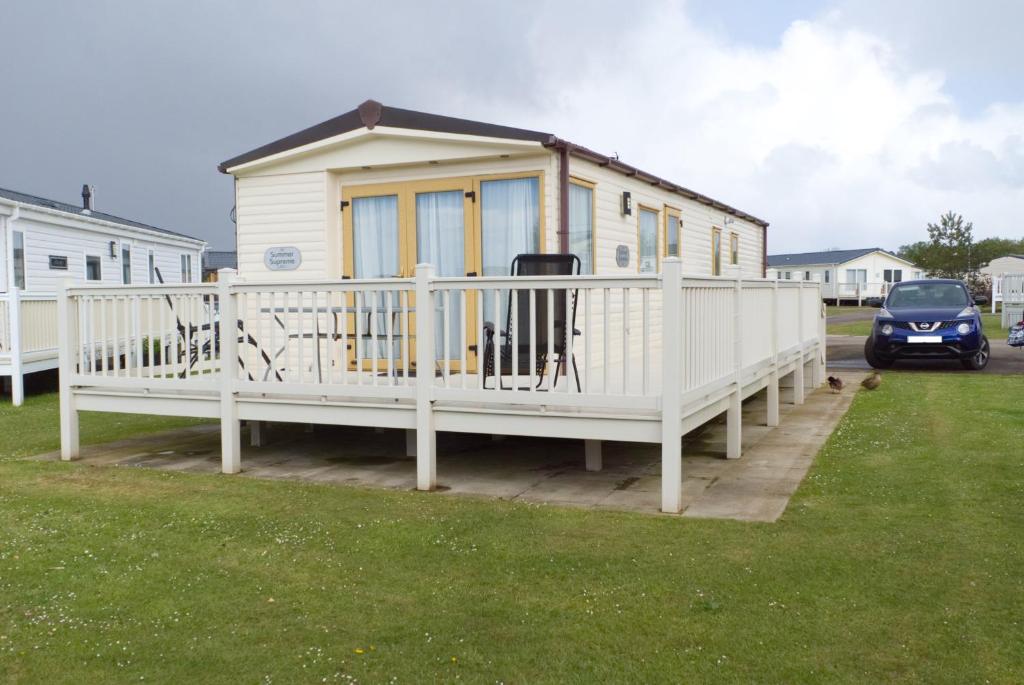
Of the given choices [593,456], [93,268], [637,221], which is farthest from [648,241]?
[93,268]

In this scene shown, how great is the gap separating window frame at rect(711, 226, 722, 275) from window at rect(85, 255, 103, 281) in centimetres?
1159

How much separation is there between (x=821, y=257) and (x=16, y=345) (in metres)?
47.8

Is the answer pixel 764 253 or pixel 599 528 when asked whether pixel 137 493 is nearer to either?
pixel 599 528

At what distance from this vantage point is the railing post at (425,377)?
5.09 metres

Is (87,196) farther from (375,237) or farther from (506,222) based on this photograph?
(506,222)

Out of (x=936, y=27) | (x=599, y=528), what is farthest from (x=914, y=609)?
(x=936, y=27)

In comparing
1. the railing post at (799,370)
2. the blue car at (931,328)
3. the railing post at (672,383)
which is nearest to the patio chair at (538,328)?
the railing post at (672,383)

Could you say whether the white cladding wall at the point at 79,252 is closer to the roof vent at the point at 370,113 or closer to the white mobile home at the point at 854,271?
the roof vent at the point at 370,113

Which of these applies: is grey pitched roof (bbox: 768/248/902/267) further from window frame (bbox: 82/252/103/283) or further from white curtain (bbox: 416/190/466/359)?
white curtain (bbox: 416/190/466/359)

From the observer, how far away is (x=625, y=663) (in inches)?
105

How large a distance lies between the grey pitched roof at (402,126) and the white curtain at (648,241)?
0.68 m

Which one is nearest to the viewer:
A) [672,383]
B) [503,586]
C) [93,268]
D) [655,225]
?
[503,586]

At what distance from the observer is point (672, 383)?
4480 mm

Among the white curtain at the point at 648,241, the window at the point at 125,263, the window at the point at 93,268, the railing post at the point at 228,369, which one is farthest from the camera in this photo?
the window at the point at 125,263
